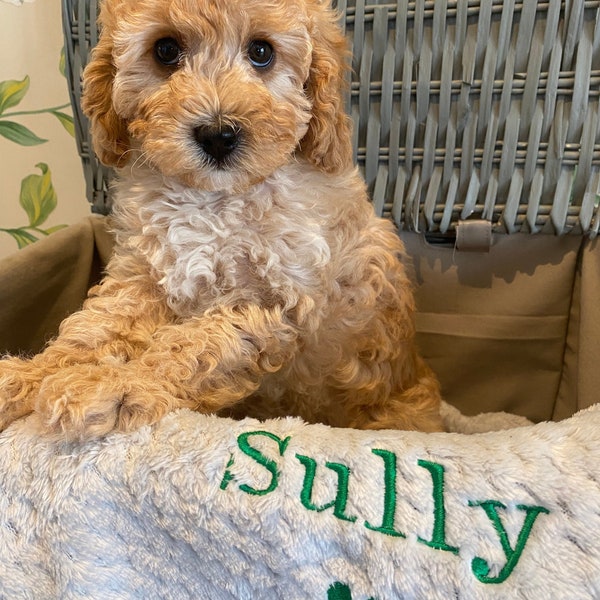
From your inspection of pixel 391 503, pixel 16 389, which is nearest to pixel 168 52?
pixel 16 389

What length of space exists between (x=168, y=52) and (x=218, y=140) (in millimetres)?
285

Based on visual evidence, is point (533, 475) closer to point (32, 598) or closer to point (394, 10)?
point (32, 598)

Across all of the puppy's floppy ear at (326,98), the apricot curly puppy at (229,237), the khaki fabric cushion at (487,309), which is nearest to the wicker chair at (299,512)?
the apricot curly puppy at (229,237)

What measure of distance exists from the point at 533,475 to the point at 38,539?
0.77m

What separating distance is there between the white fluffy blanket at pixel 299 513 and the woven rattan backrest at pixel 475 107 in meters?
0.88

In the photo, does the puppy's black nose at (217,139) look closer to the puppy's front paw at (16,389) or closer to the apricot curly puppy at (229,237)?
the apricot curly puppy at (229,237)

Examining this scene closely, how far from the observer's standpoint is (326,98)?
4.34ft

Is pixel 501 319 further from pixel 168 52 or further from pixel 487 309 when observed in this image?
pixel 168 52

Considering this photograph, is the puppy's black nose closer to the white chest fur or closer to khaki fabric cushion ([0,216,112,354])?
the white chest fur

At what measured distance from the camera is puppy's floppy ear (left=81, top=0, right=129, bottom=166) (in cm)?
134

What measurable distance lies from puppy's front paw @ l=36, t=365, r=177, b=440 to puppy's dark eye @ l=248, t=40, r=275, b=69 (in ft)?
2.36

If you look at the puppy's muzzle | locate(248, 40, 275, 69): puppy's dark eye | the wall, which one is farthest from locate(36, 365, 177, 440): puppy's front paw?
Result: the wall

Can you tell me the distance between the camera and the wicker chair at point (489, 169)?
158 centimetres

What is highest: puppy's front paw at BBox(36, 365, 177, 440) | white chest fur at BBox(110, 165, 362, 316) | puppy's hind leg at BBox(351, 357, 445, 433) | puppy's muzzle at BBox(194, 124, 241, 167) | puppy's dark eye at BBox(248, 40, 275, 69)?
puppy's dark eye at BBox(248, 40, 275, 69)
